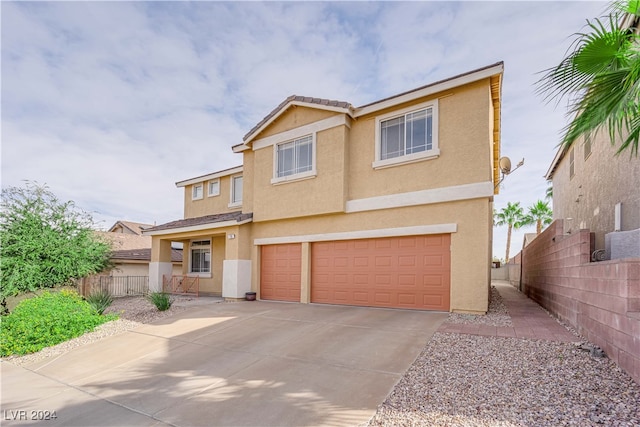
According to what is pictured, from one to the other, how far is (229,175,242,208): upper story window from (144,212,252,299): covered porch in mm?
1070

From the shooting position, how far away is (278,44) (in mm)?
12312

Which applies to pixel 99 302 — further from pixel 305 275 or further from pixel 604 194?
pixel 604 194

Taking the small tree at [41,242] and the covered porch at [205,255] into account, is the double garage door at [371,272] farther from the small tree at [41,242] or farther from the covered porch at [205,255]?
the small tree at [41,242]

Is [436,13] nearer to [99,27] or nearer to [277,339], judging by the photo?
[277,339]

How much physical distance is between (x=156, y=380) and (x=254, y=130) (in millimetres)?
10955

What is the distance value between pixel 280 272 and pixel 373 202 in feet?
16.8

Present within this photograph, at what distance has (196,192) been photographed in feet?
66.6

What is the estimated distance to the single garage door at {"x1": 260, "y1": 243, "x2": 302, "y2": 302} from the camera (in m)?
13.6

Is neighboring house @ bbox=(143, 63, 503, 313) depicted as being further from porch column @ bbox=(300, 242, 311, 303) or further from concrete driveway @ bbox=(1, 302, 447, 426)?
concrete driveway @ bbox=(1, 302, 447, 426)

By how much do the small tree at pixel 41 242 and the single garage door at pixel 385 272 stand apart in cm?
1179

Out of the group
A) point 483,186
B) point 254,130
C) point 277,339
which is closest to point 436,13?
point 483,186

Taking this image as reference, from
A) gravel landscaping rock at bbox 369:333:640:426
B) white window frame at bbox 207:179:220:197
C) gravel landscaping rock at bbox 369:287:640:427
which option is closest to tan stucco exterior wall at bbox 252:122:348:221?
white window frame at bbox 207:179:220:197

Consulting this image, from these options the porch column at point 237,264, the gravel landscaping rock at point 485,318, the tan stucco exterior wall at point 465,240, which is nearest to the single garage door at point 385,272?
the tan stucco exterior wall at point 465,240

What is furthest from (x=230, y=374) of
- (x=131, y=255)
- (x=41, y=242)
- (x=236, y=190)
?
(x=131, y=255)
